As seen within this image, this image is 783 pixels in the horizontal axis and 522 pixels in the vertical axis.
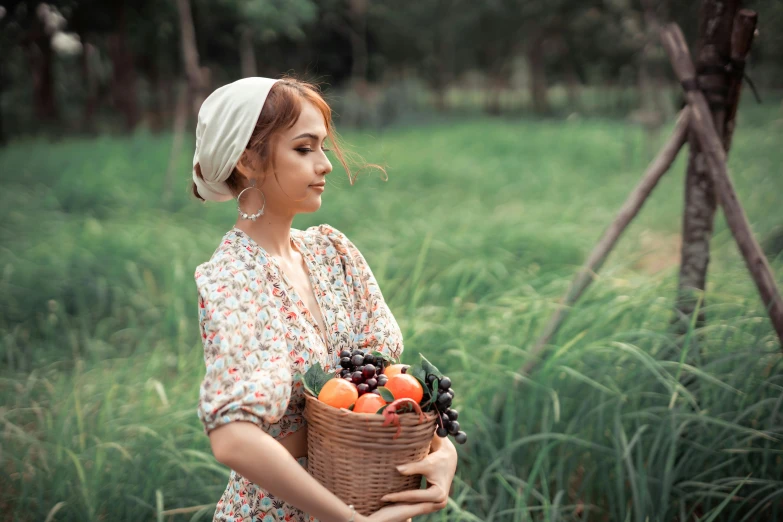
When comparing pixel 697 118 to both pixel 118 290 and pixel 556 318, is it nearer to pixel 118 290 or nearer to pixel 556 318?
pixel 556 318

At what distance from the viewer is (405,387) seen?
116 centimetres

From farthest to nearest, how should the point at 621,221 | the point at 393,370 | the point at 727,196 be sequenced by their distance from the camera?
the point at 621,221
the point at 727,196
the point at 393,370

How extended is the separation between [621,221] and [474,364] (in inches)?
32.2

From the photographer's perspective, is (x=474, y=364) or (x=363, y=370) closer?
(x=363, y=370)

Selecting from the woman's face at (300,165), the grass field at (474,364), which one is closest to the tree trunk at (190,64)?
the grass field at (474,364)

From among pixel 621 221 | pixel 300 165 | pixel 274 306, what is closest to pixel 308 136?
pixel 300 165

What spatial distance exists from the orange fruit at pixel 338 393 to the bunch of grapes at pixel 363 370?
0.12 feet

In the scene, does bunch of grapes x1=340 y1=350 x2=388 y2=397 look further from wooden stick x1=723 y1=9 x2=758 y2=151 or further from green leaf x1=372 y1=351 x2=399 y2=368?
wooden stick x1=723 y1=9 x2=758 y2=151

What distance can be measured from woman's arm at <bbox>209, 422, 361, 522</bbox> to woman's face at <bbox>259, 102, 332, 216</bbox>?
424 mm

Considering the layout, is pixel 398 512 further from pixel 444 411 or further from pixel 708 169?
pixel 708 169

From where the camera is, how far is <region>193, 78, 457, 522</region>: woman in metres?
1.09

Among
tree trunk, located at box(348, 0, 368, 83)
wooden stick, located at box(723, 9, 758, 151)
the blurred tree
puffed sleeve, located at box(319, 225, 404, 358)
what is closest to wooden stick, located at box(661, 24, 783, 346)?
wooden stick, located at box(723, 9, 758, 151)

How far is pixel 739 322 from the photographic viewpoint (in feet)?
8.16

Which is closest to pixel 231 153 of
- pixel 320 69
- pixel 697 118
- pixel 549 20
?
pixel 697 118
